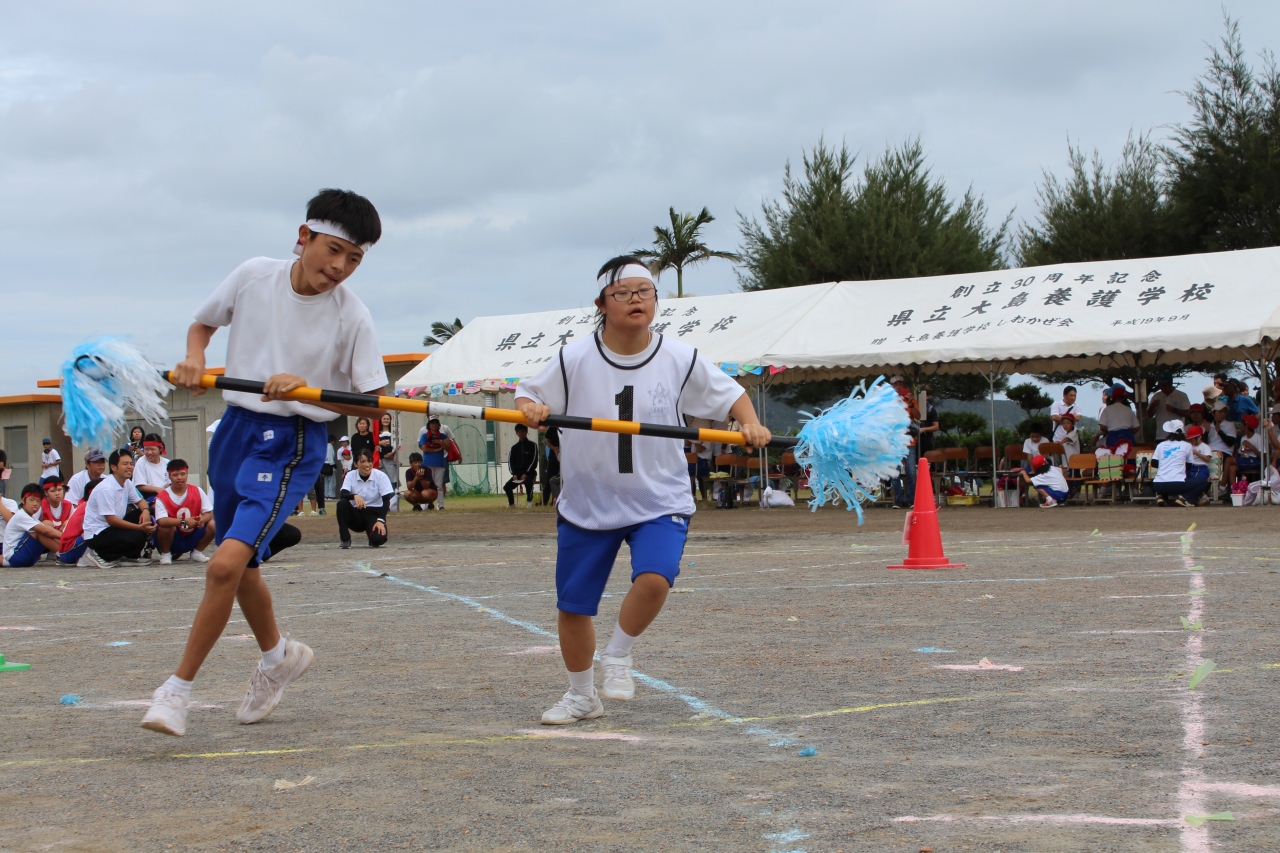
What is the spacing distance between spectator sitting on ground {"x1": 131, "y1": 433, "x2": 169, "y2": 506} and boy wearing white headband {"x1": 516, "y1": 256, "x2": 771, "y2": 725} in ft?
35.1

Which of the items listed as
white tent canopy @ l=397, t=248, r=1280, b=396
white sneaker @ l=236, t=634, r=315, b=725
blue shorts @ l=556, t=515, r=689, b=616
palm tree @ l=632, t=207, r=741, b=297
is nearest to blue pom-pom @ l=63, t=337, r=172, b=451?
white sneaker @ l=236, t=634, r=315, b=725

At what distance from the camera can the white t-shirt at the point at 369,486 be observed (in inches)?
620

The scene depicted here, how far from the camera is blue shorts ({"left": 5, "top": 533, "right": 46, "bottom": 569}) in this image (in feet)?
48.4

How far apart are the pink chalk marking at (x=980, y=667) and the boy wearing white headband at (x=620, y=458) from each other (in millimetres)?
1496

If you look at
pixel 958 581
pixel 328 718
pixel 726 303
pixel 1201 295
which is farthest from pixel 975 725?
pixel 726 303

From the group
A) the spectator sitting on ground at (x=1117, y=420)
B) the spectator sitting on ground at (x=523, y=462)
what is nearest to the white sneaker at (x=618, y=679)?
the spectator sitting on ground at (x=1117, y=420)

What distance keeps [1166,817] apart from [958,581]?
21.2ft

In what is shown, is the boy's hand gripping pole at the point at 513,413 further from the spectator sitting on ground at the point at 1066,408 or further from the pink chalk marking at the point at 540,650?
the spectator sitting on ground at the point at 1066,408

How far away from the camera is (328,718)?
5.01 meters

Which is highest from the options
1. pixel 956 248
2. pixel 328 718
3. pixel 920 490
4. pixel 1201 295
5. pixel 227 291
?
pixel 956 248

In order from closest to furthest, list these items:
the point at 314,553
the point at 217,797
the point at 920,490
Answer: the point at 217,797
the point at 920,490
the point at 314,553

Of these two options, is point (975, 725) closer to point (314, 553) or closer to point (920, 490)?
point (920, 490)

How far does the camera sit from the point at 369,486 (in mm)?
15773

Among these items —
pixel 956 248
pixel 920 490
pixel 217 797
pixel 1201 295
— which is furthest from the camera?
pixel 956 248
